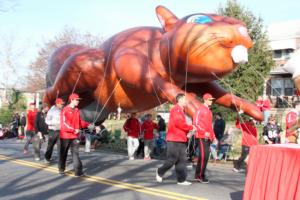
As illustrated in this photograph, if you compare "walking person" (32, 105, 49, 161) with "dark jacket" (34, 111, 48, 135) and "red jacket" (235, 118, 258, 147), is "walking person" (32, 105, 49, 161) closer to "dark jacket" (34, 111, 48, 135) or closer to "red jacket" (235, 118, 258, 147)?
"dark jacket" (34, 111, 48, 135)

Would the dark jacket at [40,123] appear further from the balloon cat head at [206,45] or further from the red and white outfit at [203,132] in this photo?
the red and white outfit at [203,132]

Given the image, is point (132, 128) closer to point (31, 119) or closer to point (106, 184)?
point (31, 119)

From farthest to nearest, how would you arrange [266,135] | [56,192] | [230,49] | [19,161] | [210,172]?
[266,135], [19,161], [210,172], [230,49], [56,192]

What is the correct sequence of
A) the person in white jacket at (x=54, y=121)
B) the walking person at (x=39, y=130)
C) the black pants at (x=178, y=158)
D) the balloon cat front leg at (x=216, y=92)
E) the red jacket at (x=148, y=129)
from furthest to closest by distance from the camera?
1. the red jacket at (x=148, y=129)
2. the walking person at (x=39, y=130)
3. the person in white jacket at (x=54, y=121)
4. the balloon cat front leg at (x=216, y=92)
5. the black pants at (x=178, y=158)

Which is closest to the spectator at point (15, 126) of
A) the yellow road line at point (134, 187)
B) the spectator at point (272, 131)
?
the yellow road line at point (134, 187)

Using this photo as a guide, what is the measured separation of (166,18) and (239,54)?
2239mm

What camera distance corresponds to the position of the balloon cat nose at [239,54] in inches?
356

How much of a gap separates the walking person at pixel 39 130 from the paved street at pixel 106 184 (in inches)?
54.4

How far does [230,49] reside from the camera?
9.16 meters

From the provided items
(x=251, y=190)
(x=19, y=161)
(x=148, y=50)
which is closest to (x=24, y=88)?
(x=19, y=161)

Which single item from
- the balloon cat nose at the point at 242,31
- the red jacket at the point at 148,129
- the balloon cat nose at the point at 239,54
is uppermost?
the balloon cat nose at the point at 242,31

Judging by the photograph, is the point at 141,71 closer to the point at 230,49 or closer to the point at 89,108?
the point at 230,49

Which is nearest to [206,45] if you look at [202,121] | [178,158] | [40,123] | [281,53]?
[202,121]

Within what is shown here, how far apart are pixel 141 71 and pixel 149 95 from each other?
750mm
